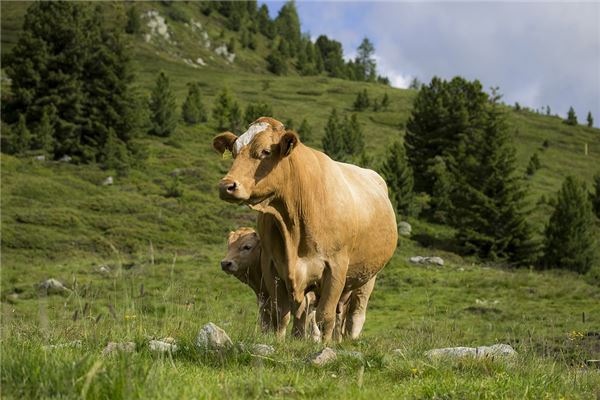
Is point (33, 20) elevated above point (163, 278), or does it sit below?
above

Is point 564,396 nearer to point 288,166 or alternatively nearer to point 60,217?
point 288,166

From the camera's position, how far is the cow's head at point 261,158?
20.5 feet

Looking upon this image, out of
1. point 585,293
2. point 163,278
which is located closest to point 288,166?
point 163,278

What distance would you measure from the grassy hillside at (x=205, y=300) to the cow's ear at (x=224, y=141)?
62.0 inches

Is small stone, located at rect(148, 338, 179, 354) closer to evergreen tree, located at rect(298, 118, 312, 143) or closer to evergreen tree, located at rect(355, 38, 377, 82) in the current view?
evergreen tree, located at rect(298, 118, 312, 143)

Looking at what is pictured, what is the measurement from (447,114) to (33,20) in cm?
3583

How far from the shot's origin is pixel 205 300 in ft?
43.6

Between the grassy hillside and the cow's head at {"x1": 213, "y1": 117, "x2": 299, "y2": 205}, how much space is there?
1.18 meters

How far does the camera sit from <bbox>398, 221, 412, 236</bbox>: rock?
4412 cm

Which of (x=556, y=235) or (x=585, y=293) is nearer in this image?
(x=585, y=293)

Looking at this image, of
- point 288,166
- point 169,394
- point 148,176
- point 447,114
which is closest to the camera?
point 169,394

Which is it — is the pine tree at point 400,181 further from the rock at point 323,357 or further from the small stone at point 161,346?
the small stone at point 161,346

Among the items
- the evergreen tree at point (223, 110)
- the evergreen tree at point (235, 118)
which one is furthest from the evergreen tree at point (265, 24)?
the evergreen tree at point (235, 118)

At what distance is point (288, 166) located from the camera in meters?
6.76
